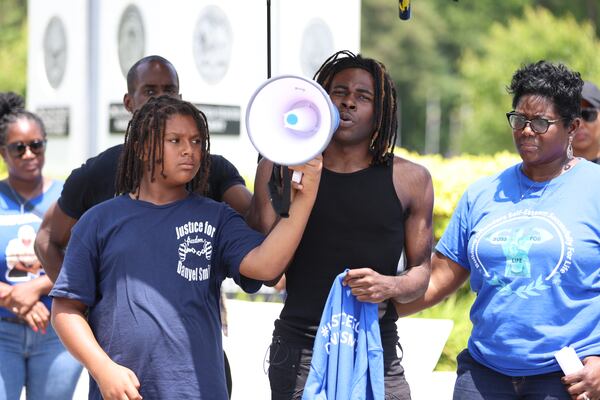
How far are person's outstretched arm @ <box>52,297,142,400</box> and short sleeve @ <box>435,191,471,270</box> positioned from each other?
143cm

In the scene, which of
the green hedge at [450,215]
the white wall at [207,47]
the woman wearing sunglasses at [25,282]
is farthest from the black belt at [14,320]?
the white wall at [207,47]

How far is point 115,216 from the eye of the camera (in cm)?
342

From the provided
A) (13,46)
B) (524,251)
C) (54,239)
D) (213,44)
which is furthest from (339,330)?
(13,46)

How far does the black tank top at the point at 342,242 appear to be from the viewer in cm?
362

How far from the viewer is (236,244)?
3.44 meters

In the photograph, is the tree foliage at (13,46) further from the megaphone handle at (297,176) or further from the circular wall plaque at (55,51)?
the megaphone handle at (297,176)

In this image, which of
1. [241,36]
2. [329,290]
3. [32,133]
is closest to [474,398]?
[329,290]

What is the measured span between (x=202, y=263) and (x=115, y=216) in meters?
0.34

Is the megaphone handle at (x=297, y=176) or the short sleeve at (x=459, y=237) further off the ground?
the megaphone handle at (x=297, y=176)

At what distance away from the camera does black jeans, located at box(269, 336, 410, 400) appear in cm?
361

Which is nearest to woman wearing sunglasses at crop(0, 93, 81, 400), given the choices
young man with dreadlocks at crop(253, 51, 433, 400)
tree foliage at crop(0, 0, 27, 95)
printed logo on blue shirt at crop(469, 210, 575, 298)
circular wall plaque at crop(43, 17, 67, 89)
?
young man with dreadlocks at crop(253, 51, 433, 400)

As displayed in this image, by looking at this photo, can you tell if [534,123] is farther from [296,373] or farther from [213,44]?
[213,44]

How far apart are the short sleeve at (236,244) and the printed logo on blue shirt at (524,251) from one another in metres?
0.90

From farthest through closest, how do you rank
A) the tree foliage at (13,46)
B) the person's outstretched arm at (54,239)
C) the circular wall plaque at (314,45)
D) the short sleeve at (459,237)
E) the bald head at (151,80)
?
the tree foliage at (13,46) < the circular wall plaque at (314,45) < the bald head at (151,80) < the person's outstretched arm at (54,239) < the short sleeve at (459,237)
